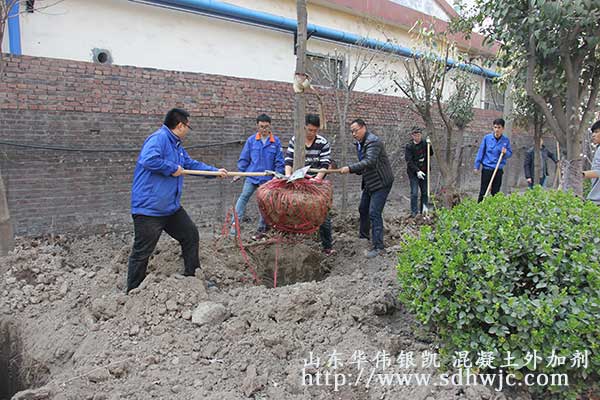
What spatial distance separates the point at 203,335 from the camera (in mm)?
3062

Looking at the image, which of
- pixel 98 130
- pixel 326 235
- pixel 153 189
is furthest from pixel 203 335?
pixel 98 130

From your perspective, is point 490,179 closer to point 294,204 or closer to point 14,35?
point 294,204

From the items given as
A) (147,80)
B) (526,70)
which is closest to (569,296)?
(526,70)

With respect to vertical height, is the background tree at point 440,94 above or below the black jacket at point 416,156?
above

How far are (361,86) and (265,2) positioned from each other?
3.25 m

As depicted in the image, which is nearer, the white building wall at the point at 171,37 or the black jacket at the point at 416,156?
the white building wall at the point at 171,37

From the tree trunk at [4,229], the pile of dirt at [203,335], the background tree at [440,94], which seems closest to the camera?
the pile of dirt at [203,335]

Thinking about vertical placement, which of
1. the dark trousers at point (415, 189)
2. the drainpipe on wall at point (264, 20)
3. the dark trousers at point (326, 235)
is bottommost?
the dark trousers at point (326, 235)

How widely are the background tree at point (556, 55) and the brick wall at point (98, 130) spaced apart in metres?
4.23

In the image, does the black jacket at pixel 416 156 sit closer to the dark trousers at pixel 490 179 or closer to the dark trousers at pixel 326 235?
the dark trousers at pixel 490 179

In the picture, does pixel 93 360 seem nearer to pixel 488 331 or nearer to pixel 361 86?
pixel 488 331

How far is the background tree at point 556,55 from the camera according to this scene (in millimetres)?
4254

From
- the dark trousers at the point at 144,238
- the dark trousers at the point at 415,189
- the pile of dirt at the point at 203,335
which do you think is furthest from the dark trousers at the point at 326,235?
the dark trousers at the point at 415,189

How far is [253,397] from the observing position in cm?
250
